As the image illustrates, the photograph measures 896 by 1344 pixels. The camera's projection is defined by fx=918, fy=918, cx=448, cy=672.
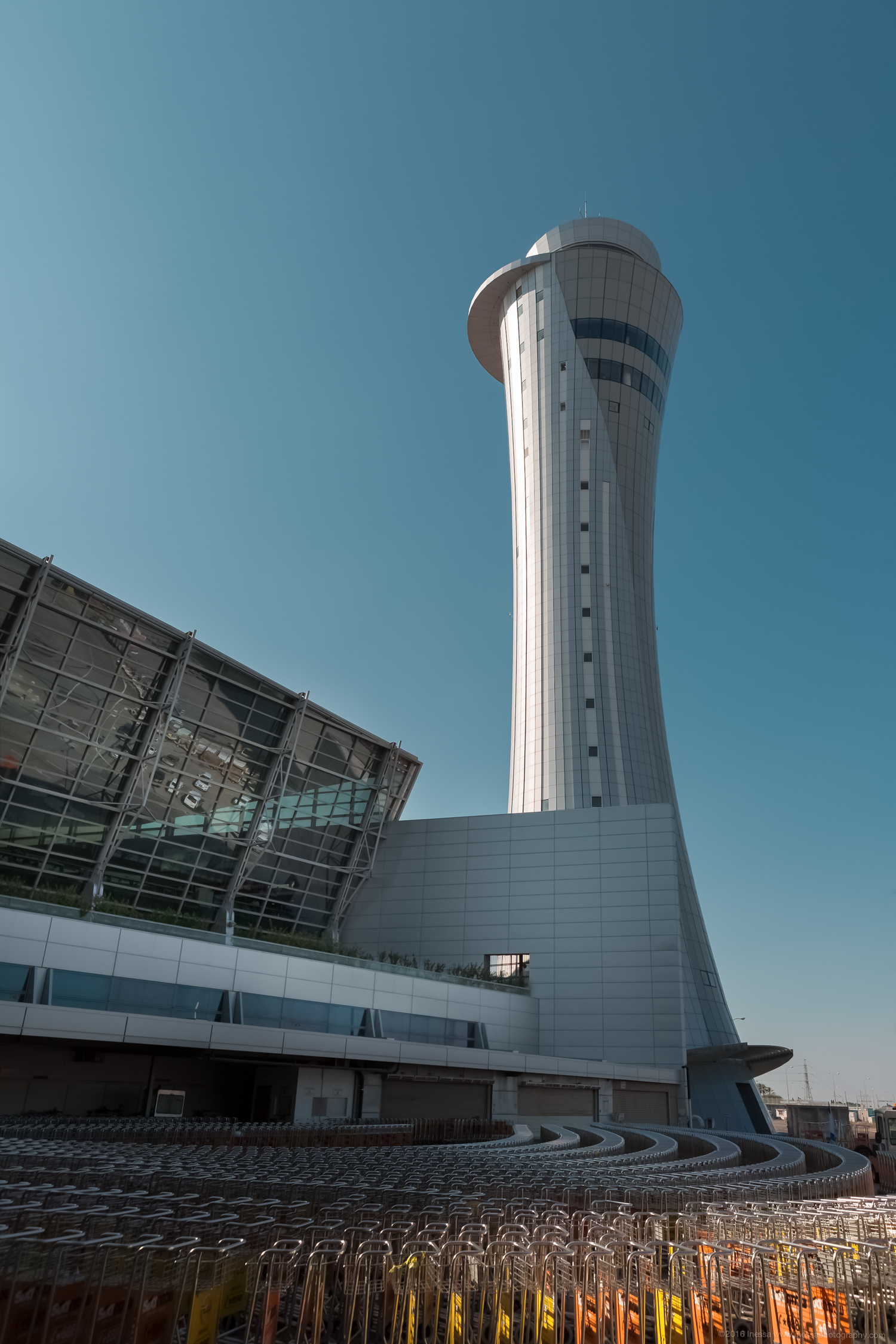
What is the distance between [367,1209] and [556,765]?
3715cm

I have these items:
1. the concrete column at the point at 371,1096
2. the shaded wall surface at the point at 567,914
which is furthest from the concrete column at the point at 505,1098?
the shaded wall surface at the point at 567,914

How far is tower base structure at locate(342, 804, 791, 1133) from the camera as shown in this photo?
119ft

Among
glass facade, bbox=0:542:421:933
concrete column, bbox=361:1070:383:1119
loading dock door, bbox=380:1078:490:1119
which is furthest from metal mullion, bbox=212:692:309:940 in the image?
concrete column, bbox=361:1070:383:1119

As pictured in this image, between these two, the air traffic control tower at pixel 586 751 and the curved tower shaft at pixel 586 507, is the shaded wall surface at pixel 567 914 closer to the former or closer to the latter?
the air traffic control tower at pixel 586 751

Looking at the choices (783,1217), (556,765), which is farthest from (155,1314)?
(556,765)

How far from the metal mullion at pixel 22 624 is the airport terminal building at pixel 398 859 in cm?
11

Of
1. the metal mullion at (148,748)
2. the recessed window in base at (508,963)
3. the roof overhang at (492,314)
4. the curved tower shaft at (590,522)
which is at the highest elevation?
the roof overhang at (492,314)

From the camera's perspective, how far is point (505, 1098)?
31.4 meters

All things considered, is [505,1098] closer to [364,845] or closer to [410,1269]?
[364,845]

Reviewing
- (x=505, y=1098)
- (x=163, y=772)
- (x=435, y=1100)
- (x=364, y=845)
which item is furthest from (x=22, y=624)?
(x=505, y=1098)

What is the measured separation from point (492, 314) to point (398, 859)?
34892 mm

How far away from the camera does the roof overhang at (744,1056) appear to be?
119ft

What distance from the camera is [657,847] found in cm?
3800

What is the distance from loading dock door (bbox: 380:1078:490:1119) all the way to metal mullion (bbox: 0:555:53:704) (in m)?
17.6
